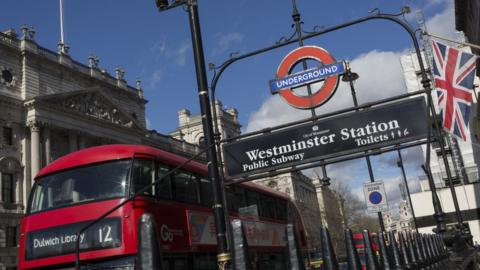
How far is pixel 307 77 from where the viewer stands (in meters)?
7.54

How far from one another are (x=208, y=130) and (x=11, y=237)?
31.8 metres

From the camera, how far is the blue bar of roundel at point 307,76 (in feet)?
24.4

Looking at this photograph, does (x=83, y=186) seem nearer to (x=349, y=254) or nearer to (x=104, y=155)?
(x=104, y=155)

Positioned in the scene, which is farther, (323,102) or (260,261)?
(260,261)

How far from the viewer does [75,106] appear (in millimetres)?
40938

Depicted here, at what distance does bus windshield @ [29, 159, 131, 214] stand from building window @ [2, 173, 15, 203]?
26584 millimetres

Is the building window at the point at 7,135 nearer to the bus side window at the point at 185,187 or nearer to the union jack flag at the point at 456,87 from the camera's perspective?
the bus side window at the point at 185,187

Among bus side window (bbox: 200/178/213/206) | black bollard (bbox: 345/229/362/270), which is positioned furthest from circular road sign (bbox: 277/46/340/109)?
bus side window (bbox: 200/178/213/206)

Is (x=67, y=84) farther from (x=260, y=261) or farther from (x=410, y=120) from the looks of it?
(x=410, y=120)

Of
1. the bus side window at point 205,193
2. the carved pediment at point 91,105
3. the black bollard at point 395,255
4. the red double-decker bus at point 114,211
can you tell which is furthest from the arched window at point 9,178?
the black bollard at point 395,255

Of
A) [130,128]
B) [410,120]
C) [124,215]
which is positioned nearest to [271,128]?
[410,120]

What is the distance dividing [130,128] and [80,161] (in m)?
35.9

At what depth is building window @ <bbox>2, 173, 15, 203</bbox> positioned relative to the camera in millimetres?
34781

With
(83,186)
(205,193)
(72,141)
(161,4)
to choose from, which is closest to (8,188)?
(72,141)
